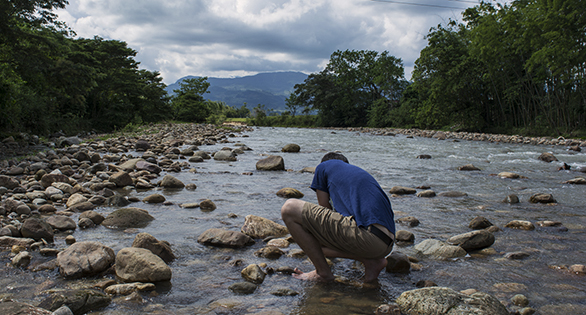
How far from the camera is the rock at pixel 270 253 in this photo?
3981 mm

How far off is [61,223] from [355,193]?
3767 mm

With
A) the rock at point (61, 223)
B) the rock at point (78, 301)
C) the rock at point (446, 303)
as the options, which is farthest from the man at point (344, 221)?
the rock at point (61, 223)

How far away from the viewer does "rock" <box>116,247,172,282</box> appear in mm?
3213

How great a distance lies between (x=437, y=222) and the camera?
5438mm

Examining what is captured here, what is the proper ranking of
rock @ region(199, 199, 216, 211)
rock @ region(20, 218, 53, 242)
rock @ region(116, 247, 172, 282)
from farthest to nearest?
rock @ region(199, 199, 216, 211) → rock @ region(20, 218, 53, 242) → rock @ region(116, 247, 172, 282)

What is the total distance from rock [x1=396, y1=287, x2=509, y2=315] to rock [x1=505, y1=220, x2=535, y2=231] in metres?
2.77

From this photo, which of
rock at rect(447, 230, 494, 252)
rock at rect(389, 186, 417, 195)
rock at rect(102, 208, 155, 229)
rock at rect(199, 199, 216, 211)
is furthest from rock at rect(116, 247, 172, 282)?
rock at rect(389, 186, 417, 195)

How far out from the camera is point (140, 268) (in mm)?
3238

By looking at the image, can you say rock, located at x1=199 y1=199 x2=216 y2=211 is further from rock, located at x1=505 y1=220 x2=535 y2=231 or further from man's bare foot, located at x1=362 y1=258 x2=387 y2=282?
rock, located at x1=505 y1=220 x2=535 y2=231

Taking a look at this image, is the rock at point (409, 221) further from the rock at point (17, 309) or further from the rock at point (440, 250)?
the rock at point (17, 309)

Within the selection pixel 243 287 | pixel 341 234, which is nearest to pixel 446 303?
pixel 341 234

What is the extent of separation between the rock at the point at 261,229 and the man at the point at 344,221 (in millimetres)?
1229

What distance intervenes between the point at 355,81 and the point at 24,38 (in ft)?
151

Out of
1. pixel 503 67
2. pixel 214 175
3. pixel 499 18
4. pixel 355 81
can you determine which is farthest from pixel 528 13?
pixel 355 81
